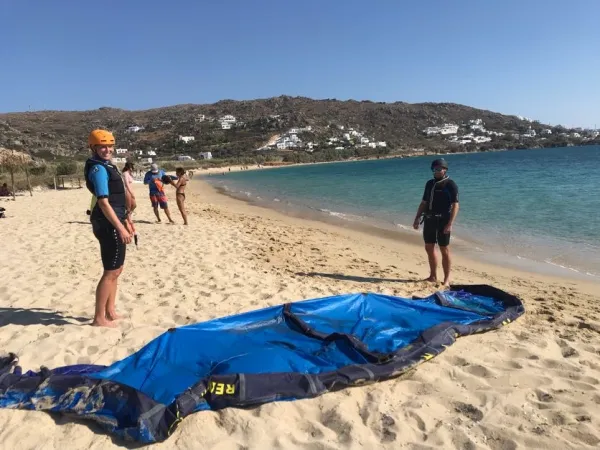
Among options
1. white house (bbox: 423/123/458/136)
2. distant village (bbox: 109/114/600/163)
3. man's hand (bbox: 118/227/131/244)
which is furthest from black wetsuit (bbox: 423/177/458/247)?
white house (bbox: 423/123/458/136)

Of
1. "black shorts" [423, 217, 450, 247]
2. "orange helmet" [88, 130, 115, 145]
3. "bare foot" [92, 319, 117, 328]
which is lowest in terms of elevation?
"bare foot" [92, 319, 117, 328]

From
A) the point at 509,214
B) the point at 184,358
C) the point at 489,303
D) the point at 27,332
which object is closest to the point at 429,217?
the point at 489,303

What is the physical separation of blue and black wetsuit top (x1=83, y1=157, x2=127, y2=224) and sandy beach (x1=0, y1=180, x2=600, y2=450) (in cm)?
115

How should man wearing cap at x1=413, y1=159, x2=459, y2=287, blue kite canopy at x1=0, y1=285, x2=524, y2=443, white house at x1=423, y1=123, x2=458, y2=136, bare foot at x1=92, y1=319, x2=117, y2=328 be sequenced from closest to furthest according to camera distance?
blue kite canopy at x1=0, y1=285, x2=524, y2=443 < bare foot at x1=92, y1=319, x2=117, y2=328 < man wearing cap at x1=413, y1=159, x2=459, y2=287 < white house at x1=423, y1=123, x2=458, y2=136

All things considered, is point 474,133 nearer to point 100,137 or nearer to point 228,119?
point 228,119

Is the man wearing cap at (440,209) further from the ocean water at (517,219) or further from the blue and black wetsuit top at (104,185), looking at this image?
the blue and black wetsuit top at (104,185)

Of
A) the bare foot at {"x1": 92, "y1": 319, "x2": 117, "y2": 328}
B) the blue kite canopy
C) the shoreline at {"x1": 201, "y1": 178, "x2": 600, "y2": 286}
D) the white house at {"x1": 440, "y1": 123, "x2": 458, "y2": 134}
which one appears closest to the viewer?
the blue kite canopy

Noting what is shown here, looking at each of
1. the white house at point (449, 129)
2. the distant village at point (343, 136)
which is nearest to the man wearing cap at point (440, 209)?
the distant village at point (343, 136)

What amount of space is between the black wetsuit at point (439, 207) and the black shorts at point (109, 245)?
3940 millimetres

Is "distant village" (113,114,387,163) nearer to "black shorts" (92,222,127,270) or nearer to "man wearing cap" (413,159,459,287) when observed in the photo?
"man wearing cap" (413,159,459,287)

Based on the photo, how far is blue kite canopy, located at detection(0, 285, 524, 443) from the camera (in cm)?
264

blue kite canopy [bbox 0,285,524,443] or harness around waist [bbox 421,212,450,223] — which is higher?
harness around waist [bbox 421,212,450,223]

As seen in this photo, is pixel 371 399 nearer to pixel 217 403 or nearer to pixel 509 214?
pixel 217 403

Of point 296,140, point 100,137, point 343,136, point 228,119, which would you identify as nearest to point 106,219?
point 100,137
